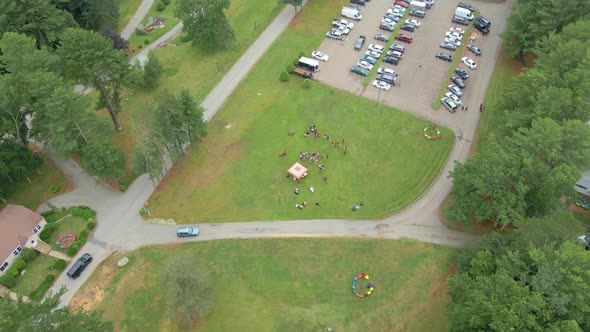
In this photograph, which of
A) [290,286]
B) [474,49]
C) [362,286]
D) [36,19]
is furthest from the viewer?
[474,49]

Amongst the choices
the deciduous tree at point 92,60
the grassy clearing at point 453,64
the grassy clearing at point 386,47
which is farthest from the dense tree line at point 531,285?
the deciduous tree at point 92,60

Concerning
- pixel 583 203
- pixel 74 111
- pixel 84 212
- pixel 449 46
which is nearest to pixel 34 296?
pixel 84 212

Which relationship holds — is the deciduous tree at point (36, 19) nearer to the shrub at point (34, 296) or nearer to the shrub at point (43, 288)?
the shrub at point (43, 288)

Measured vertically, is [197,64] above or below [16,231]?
above

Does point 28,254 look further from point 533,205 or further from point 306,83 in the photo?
point 533,205

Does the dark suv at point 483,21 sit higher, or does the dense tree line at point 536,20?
the dense tree line at point 536,20

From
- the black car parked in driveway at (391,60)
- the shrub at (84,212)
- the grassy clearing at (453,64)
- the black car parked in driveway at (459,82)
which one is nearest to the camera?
the shrub at (84,212)
